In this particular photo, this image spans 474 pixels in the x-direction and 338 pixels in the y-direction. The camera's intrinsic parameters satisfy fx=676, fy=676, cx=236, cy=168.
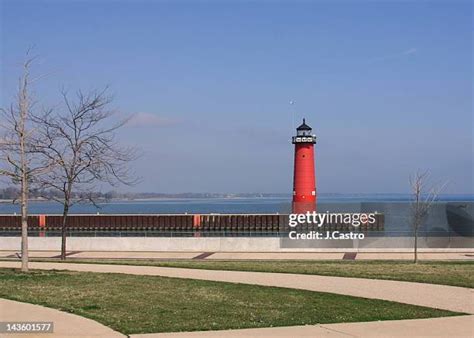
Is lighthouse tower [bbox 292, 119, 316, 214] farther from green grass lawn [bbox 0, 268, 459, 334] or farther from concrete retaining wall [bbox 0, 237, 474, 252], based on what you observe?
green grass lawn [bbox 0, 268, 459, 334]

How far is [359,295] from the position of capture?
12.6 meters

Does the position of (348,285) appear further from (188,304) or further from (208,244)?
(208,244)

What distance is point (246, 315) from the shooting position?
398 inches

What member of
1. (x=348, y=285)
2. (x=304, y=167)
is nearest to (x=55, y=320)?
(x=348, y=285)

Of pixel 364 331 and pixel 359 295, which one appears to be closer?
pixel 364 331

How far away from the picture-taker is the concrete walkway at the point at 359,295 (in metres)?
8.76

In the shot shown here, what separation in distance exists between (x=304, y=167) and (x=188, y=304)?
26.7 meters

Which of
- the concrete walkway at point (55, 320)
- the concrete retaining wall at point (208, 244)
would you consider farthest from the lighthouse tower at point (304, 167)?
the concrete walkway at point (55, 320)

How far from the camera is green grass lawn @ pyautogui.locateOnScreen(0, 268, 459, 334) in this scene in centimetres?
958

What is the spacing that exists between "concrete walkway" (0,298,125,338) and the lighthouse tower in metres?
26.8

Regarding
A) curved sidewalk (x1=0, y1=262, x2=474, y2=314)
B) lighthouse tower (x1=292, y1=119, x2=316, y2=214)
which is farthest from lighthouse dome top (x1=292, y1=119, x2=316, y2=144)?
curved sidewalk (x1=0, y1=262, x2=474, y2=314)

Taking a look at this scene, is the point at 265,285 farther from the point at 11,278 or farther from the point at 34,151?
the point at 34,151

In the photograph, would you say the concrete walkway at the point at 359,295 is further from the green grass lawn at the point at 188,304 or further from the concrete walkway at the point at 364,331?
the green grass lawn at the point at 188,304

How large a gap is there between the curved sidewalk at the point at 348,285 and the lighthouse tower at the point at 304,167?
19.2 m
